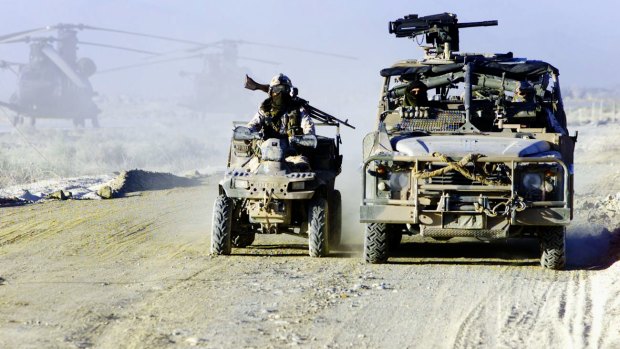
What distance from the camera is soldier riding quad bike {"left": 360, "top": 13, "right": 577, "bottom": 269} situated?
37.9ft

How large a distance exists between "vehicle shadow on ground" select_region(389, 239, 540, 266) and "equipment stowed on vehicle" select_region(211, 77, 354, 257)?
3.22 ft

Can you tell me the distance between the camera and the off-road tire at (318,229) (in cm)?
1281

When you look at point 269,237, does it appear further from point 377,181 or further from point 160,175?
point 160,175

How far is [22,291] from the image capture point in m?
10.3

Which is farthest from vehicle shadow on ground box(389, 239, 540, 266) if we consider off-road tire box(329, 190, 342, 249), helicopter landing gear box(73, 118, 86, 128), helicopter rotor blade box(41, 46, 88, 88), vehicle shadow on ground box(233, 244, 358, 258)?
helicopter landing gear box(73, 118, 86, 128)

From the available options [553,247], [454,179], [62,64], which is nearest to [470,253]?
[553,247]

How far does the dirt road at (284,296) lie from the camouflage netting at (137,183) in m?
5.95

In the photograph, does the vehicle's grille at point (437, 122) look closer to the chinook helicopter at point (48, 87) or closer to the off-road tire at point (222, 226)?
the off-road tire at point (222, 226)

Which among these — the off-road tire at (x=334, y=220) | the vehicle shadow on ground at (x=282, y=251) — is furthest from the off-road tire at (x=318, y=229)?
the off-road tire at (x=334, y=220)

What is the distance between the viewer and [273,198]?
1280cm

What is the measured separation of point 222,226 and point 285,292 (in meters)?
2.79

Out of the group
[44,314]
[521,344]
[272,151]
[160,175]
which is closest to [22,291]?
[44,314]

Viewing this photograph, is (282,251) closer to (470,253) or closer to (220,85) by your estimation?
(470,253)

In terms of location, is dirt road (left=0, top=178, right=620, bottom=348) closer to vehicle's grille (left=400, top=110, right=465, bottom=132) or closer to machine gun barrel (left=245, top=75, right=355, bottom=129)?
vehicle's grille (left=400, top=110, right=465, bottom=132)
